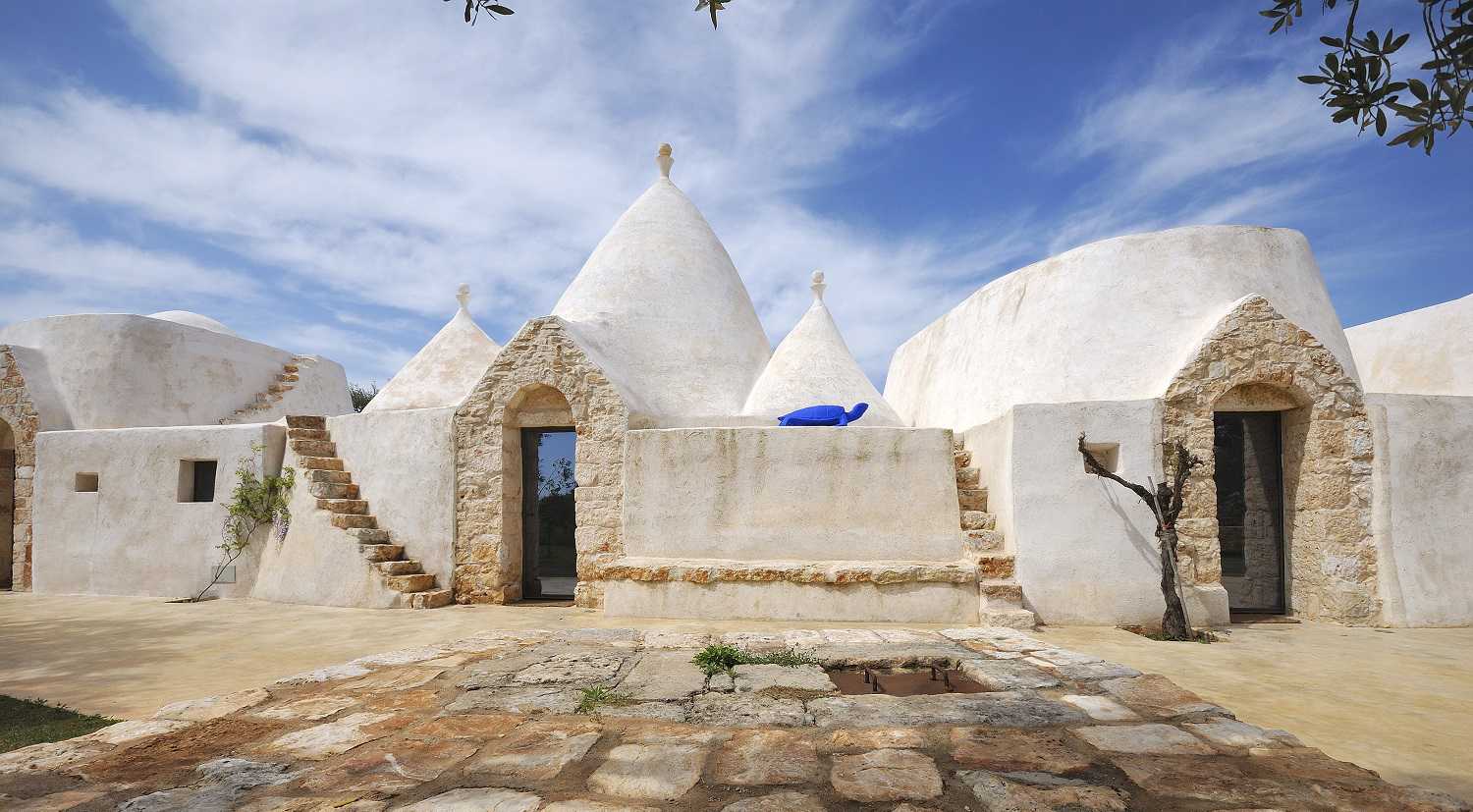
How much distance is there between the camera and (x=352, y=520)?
945 cm

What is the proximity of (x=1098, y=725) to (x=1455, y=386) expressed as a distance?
9.90 meters

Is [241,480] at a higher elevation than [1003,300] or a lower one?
lower

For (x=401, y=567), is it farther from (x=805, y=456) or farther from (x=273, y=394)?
(x=273, y=394)

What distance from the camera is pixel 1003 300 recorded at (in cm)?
1002

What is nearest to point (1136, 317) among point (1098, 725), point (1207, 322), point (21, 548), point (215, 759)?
point (1207, 322)

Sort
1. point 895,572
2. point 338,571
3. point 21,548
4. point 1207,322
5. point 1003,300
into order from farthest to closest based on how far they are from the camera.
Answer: point 21,548 → point 1003,300 → point 338,571 → point 1207,322 → point 895,572

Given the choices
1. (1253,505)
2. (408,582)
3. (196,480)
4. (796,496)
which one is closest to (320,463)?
(408,582)

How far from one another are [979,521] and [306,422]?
8.57 m

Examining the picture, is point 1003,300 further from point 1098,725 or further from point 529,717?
point 529,717

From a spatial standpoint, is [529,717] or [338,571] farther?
[338,571]

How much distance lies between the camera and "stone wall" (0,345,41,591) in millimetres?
11211

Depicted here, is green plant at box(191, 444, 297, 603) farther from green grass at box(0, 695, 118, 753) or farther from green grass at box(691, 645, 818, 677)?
green grass at box(691, 645, 818, 677)

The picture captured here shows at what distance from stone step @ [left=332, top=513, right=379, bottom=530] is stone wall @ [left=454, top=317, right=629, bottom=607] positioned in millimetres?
1167

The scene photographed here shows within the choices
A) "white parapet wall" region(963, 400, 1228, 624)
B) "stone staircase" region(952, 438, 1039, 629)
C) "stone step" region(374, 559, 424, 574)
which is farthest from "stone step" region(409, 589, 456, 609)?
"white parapet wall" region(963, 400, 1228, 624)
